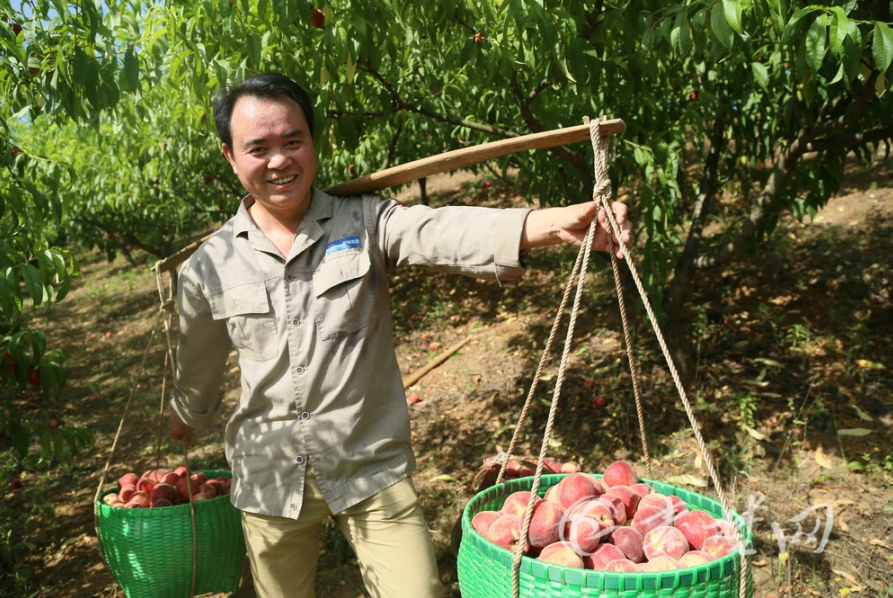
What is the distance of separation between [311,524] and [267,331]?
553 mm

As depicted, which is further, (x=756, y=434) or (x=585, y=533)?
(x=756, y=434)

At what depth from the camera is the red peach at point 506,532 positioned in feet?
4.83

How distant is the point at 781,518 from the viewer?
329 cm

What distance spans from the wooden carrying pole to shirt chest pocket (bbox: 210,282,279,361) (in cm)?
42

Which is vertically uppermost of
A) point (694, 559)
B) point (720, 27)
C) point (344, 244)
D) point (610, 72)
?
point (610, 72)

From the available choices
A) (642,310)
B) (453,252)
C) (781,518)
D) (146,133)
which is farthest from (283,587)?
(146,133)

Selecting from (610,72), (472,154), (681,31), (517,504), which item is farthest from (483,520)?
(610,72)

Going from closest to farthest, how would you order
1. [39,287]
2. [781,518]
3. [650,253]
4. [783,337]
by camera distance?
[39,287] → [781,518] → [650,253] → [783,337]

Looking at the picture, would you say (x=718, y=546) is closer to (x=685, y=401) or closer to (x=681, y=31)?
(x=685, y=401)

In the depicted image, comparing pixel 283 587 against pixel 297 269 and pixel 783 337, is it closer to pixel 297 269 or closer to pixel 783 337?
pixel 297 269

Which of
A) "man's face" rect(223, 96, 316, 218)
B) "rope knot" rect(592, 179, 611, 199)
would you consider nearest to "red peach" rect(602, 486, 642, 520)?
"rope knot" rect(592, 179, 611, 199)

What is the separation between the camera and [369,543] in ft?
6.24

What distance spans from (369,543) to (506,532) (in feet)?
1.83

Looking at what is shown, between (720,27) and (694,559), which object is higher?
(720,27)
